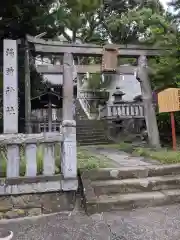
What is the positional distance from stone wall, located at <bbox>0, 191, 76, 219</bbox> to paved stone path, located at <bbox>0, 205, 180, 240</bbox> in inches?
5.3

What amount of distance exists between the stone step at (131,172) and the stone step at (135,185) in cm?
10

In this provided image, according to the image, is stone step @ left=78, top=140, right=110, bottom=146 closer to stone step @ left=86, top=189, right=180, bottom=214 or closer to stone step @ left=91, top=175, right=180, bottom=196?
stone step @ left=91, top=175, right=180, bottom=196

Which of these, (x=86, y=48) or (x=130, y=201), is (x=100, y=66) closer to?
(x=86, y=48)

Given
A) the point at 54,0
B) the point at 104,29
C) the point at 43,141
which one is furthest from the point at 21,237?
the point at 104,29

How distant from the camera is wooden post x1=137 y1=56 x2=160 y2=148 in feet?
28.6

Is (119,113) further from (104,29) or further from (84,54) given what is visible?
(104,29)

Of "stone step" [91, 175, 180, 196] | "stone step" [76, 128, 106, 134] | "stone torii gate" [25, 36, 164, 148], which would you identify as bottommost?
"stone step" [91, 175, 180, 196]

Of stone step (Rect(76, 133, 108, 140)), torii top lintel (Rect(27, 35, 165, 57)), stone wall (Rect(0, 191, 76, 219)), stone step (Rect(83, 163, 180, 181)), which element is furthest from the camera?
stone step (Rect(76, 133, 108, 140))

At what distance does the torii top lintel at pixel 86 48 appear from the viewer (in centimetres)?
817

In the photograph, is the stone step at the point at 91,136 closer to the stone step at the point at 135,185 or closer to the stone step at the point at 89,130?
the stone step at the point at 89,130

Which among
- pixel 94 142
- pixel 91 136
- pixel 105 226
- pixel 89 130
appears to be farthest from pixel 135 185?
pixel 89 130

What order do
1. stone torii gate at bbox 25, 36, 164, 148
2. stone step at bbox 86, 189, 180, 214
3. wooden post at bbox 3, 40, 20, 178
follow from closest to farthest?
stone step at bbox 86, 189, 180, 214 → wooden post at bbox 3, 40, 20, 178 → stone torii gate at bbox 25, 36, 164, 148

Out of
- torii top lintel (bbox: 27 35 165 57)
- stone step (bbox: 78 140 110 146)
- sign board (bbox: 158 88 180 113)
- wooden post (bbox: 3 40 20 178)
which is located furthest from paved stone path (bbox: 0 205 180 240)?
A: stone step (bbox: 78 140 110 146)

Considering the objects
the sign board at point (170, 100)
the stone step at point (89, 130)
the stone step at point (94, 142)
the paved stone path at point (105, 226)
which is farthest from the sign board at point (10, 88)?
the stone step at point (89, 130)
